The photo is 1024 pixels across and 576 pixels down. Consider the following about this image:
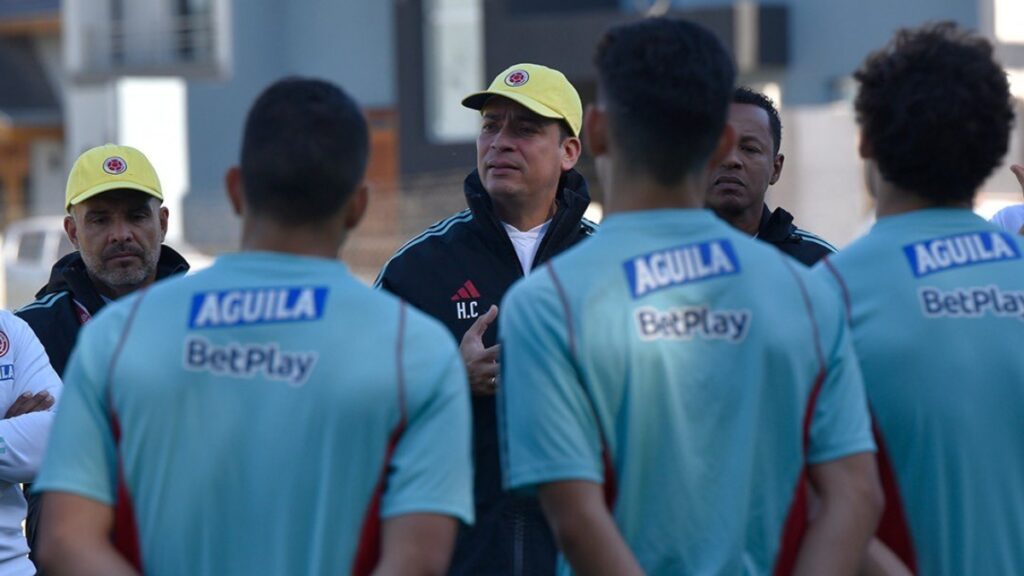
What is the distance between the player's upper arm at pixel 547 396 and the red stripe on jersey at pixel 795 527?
15.5 inches

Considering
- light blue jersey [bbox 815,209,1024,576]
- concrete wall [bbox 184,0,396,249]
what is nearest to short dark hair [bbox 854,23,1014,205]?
light blue jersey [bbox 815,209,1024,576]

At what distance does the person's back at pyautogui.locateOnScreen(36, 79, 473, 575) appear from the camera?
2740 mm

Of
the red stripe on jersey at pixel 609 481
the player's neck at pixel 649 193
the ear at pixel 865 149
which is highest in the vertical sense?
the ear at pixel 865 149

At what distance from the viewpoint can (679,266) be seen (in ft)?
9.64

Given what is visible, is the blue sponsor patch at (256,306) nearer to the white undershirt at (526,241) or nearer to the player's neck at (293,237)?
the player's neck at (293,237)

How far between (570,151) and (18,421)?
1.99m

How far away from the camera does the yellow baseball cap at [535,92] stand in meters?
4.99

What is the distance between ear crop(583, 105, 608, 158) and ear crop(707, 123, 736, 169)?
211 mm

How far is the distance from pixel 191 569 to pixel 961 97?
175 cm

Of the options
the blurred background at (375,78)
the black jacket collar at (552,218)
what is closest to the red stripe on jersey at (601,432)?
the black jacket collar at (552,218)

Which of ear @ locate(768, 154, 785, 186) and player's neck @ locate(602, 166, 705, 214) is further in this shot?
ear @ locate(768, 154, 785, 186)

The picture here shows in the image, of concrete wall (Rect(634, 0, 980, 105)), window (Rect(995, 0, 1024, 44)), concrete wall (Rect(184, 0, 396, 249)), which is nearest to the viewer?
window (Rect(995, 0, 1024, 44))

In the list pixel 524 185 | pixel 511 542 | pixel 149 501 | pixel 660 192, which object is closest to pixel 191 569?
pixel 149 501

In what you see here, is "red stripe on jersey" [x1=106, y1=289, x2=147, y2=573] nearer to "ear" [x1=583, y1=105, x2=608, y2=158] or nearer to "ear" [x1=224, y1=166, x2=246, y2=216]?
"ear" [x1=224, y1=166, x2=246, y2=216]
